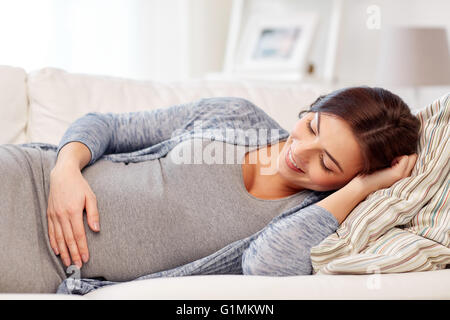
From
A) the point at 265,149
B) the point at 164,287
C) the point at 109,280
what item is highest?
the point at 265,149

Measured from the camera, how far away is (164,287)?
919mm

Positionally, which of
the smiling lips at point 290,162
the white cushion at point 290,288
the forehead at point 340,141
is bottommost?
the white cushion at point 290,288

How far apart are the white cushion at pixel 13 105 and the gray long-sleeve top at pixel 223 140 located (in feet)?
0.90

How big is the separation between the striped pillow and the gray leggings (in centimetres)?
56

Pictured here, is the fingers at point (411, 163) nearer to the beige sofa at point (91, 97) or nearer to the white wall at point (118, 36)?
the beige sofa at point (91, 97)

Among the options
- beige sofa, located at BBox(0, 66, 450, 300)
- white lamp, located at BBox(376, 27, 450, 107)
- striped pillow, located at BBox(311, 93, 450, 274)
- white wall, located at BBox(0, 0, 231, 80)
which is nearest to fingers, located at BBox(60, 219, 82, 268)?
beige sofa, located at BBox(0, 66, 450, 300)

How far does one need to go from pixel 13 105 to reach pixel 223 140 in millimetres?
717

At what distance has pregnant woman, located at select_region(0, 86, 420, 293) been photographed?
110cm

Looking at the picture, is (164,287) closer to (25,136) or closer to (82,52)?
(25,136)

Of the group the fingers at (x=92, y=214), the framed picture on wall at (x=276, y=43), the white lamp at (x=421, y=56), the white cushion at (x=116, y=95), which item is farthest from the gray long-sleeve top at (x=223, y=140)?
the framed picture on wall at (x=276, y=43)

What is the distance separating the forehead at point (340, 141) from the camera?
113 cm

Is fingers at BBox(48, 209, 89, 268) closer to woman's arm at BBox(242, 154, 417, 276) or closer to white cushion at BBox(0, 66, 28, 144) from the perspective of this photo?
woman's arm at BBox(242, 154, 417, 276)
